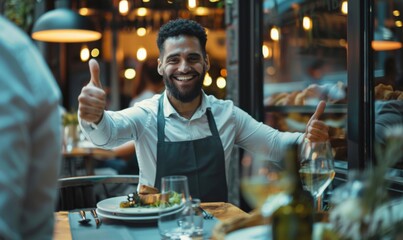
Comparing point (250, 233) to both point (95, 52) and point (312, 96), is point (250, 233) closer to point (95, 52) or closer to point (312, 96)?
point (312, 96)

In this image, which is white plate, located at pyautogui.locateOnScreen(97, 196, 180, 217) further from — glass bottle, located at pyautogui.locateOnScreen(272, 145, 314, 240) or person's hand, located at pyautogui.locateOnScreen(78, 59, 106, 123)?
glass bottle, located at pyautogui.locateOnScreen(272, 145, 314, 240)

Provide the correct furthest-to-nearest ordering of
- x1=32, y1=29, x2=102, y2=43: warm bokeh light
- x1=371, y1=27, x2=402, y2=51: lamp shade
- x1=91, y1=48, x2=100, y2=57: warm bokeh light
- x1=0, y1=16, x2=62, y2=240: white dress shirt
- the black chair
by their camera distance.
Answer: x1=91, y1=48, x2=100, y2=57: warm bokeh light < x1=32, y1=29, x2=102, y2=43: warm bokeh light < x1=371, y1=27, x2=402, y2=51: lamp shade < the black chair < x1=0, y1=16, x2=62, y2=240: white dress shirt

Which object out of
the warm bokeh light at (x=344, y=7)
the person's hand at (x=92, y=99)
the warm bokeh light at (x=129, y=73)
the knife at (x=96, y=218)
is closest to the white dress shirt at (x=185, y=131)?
the person's hand at (x=92, y=99)

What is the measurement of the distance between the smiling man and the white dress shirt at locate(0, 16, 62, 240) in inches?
45.6

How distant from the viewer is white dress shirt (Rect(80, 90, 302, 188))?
2.18 metres

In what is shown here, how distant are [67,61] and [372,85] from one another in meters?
6.93

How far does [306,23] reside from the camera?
3637 mm

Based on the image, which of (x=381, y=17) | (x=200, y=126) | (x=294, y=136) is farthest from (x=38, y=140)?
(x=381, y=17)

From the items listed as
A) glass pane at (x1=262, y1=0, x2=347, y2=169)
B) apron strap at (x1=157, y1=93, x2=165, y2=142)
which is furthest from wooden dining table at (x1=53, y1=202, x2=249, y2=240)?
glass pane at (x1=262, y1=0, x2=347, y2=169)

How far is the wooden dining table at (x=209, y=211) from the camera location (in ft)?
4.84

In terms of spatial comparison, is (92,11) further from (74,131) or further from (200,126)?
(200,126)

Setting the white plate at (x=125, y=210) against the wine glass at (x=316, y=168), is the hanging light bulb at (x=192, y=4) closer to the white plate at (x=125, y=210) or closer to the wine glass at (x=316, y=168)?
the white plate at (x=125, y=210)

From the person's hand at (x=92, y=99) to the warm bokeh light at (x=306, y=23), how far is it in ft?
6.98

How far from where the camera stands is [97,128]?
190cm
